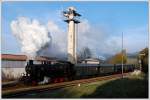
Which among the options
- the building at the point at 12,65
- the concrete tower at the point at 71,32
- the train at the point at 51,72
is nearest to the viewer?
the train at the point at 51,72

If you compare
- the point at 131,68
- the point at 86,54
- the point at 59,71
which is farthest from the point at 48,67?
the point at 86,54

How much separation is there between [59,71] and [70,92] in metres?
9.22

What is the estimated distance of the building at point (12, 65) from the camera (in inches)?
1019

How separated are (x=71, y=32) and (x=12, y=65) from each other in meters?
16.3

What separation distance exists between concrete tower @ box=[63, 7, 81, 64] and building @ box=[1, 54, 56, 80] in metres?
12.4

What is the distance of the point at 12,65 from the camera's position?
2800cm

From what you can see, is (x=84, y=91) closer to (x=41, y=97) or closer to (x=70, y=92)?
(x=70, y=92)

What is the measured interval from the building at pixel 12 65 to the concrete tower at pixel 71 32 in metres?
12.4

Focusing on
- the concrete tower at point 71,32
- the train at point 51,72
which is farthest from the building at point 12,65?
the concrete tower at point 71,32

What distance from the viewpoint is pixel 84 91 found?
1655 centimetres

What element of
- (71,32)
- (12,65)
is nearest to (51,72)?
(12,65)

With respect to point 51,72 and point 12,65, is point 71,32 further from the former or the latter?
point 51,72

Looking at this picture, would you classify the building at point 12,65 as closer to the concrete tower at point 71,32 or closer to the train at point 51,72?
the train at point 51,72

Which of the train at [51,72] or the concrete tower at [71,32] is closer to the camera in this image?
the train at [51,72]
